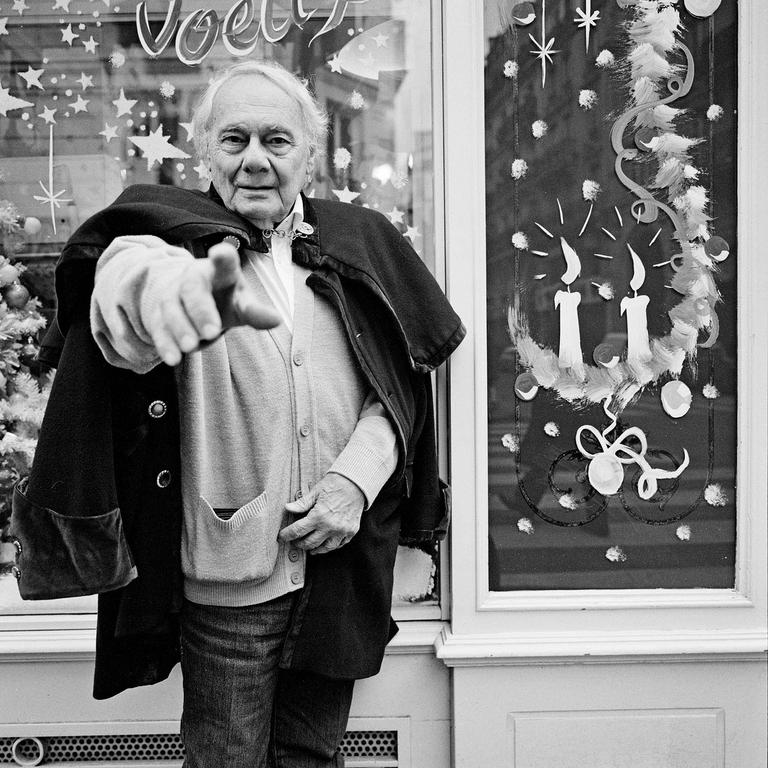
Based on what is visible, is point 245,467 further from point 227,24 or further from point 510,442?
point 227,24

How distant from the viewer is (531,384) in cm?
219

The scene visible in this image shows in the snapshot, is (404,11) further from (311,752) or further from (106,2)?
(311,752)

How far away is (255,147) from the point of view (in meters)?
1.61

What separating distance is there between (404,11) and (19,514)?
165cm

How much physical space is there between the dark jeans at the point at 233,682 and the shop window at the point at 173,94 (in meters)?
0.72

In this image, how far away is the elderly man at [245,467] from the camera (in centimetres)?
148

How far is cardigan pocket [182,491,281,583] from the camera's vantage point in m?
1.55

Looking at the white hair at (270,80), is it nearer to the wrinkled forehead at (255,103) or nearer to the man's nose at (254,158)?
the wrinkled forehead at (255,103)

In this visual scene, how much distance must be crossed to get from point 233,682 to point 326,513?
0.40m

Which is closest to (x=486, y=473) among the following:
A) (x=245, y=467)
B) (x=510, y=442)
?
(x=510, y=442)

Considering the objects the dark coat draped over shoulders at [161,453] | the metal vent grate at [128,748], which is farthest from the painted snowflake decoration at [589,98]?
the metal vent grate at [128,748]

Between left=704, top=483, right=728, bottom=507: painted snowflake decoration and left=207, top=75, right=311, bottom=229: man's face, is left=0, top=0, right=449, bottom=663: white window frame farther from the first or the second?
left=704, top=483, right=728, bottom=507: painted snowflake decoration

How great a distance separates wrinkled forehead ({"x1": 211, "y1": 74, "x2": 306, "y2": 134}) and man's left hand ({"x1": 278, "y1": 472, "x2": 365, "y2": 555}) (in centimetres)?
75

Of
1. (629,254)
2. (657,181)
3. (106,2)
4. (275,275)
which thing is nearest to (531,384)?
(629,254)
